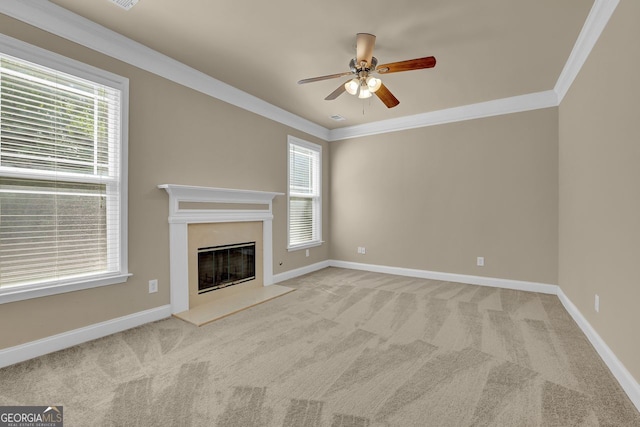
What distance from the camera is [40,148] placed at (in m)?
2.35

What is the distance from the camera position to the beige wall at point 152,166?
234cm

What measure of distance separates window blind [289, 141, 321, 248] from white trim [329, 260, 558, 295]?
937mm

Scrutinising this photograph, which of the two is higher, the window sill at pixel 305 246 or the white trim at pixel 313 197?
the white trim at pixel 313 197

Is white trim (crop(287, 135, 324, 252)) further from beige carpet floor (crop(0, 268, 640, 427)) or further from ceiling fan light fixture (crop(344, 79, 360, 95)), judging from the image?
ceiling fan light fixture (crop(344, 79, 360, 95))

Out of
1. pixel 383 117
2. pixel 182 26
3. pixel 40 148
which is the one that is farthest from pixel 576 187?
pixel 40 148

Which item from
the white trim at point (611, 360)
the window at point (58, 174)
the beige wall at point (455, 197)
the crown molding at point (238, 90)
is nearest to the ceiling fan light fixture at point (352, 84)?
the crown molding at point (238, 90)

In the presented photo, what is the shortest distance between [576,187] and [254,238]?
3.81 meters

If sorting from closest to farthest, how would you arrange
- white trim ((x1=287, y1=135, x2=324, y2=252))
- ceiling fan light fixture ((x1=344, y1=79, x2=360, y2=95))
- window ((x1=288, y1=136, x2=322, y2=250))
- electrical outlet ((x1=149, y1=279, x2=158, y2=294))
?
ceiling fan light fixture ((x1=344, y1=79, x2=360, y2=95)) → electrical outlet ((x1=149, y1=279, x2=158, y2=294)) → white trim ((x1=287, y1=135, x2=324, y2=252)) → window ((x1=288, y1=136, x2=322, y2=250))

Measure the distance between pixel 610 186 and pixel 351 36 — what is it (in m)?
2.36

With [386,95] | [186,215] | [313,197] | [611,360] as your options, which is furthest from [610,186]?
[313,197]

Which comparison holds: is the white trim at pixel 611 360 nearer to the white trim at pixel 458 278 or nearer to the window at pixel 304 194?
the white trim at pixel 458 278

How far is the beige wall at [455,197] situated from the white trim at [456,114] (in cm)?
9

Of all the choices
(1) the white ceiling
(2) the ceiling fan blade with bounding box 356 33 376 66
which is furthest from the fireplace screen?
(2) the ceiling fan blade with bounding box 356 33 376 66

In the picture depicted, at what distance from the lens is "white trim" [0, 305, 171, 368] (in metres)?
2.21
